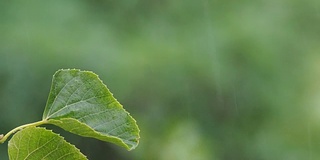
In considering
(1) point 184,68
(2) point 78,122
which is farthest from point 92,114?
(1) point 184,68

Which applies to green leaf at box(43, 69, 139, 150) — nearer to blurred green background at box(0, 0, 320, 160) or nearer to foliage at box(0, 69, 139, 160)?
foliage at box(0, 69, 139, 160)

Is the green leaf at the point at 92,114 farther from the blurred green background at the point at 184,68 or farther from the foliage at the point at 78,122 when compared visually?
the blurred green background at the point at 184,68

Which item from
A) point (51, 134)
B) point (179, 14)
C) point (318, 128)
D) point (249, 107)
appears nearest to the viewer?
point (51, 134)

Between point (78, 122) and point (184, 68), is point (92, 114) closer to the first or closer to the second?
point (78, 122)

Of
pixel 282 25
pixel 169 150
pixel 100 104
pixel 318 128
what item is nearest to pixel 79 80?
pixel 100 104

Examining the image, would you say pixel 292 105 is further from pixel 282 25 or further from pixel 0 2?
pixel 0 2

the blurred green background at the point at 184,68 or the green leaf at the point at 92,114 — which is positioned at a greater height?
the green leaf at the point at 92,114

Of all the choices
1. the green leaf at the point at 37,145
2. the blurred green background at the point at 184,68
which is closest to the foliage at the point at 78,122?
the green leaf at the point at 37,145

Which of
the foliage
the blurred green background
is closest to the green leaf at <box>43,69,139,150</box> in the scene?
the foliage
